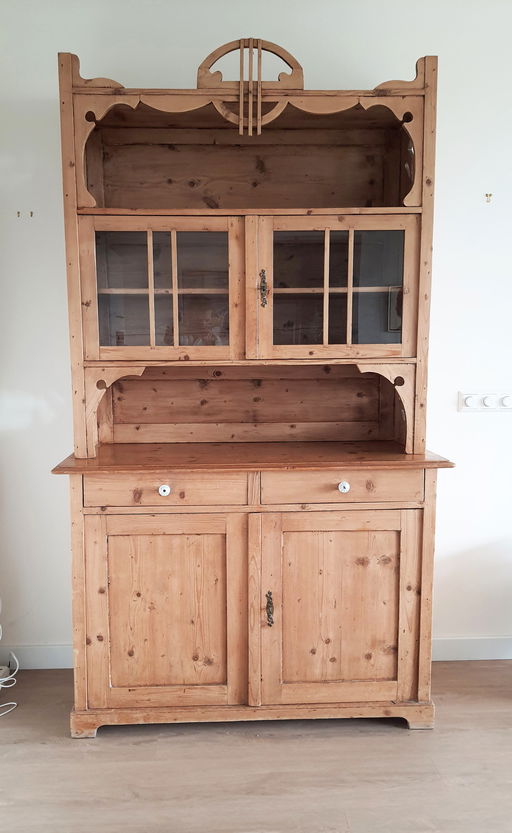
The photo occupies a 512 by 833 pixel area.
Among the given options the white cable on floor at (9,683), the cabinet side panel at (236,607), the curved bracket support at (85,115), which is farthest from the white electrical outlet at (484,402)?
the white cable on floor at (9,683)

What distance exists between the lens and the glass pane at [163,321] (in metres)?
1.99

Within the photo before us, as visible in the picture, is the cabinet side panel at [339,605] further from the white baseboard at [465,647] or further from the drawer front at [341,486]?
the white baseboard at [465,647]

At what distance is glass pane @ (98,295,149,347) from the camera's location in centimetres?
198

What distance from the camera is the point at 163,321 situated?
1991mm

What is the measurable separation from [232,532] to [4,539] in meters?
1.13

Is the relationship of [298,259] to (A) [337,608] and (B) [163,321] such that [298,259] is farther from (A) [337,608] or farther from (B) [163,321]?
(A) [337,608]

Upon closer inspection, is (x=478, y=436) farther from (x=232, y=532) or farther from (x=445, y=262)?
(x=232, y=532)

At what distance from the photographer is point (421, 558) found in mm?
1971

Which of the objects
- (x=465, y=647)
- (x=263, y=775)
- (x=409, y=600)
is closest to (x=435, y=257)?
(x=409, y=600)

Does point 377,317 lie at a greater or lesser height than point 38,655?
greater

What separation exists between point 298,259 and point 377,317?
1.15 feet

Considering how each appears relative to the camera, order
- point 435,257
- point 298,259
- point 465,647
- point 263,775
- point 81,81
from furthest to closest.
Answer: point 465,647, point 435,257, point 298,259, point 81,81, point 263,775

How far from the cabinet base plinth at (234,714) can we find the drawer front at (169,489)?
0.74 meters

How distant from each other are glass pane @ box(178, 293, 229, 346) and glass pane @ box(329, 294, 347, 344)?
374 mm
